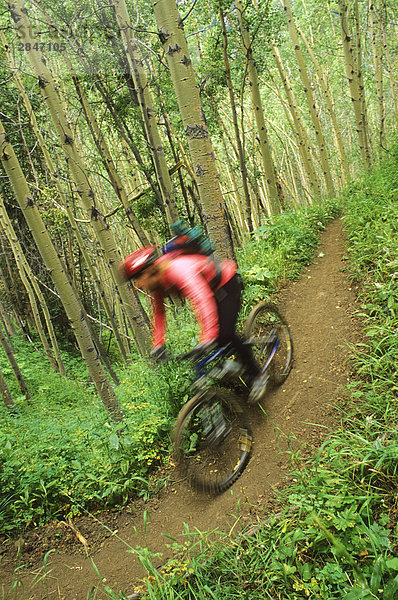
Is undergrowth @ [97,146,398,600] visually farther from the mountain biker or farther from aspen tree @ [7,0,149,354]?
aspen tree @ [7,0,149,354]

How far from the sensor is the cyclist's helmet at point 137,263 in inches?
118

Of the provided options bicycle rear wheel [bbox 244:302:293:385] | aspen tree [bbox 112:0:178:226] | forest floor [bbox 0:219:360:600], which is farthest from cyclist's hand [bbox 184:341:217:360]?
aspen tree [bbox 112:0:178:226]

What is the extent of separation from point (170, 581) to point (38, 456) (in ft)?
7.54

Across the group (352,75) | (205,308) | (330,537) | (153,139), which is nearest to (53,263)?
(205,308)

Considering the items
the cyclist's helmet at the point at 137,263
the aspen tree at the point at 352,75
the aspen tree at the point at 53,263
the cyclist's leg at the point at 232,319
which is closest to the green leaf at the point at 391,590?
the cyclist's leg at the point at 232,319

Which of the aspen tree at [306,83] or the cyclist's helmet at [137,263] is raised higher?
the aspen tree at [306,83]

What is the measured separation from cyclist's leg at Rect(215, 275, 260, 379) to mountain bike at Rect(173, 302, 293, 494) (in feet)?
0.25

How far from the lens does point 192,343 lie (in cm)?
446

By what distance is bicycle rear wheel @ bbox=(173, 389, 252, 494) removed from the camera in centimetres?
305

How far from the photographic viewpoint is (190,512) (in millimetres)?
3242

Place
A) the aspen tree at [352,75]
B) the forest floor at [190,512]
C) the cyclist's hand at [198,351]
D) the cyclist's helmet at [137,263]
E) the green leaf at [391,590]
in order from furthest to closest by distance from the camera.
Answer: the aspen tree at [352,75], the cyclist's helmet at [137,263], the forest floor at [190,512], the cyclist's hand at [198,351], the green leaf at [391,590]

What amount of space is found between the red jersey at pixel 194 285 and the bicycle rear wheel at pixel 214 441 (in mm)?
695

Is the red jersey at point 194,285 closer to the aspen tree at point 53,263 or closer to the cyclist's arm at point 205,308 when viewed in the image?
the cyclist's arm at point 205,308

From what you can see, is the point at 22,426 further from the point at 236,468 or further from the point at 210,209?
the point at 210,209
